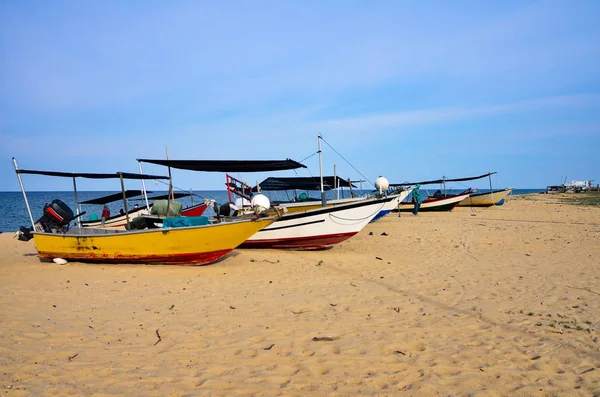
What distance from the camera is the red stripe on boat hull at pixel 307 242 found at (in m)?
12.7

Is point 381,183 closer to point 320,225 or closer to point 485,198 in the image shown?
point 320,225

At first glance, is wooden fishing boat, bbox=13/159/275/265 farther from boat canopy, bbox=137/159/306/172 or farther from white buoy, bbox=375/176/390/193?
white buoy, bbox=375/176/390/193

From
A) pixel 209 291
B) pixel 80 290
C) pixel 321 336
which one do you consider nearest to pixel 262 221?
pixel 209 291

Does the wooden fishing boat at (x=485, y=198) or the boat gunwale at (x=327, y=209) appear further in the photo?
the wooden fishing boat at (x=485, y=198)

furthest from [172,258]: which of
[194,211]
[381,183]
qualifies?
[194,211]

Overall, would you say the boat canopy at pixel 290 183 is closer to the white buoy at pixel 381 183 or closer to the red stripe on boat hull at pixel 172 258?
the white buoy at pixel 381 183

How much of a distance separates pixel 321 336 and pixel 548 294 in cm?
463

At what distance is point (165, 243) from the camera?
1001 cm

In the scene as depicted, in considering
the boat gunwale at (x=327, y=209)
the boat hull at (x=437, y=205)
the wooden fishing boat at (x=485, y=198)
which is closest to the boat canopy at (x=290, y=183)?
the boat gunwale at (x=327, y=209)

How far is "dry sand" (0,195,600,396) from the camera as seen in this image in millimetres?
3945

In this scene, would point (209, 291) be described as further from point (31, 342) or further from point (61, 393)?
point (61, 393)

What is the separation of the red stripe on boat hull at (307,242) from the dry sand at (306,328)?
2043 mm

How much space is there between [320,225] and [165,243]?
479 centimetres

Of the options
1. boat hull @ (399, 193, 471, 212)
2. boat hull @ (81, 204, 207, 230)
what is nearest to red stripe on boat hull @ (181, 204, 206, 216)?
boat hull @ (81, 204, 207, 230)
